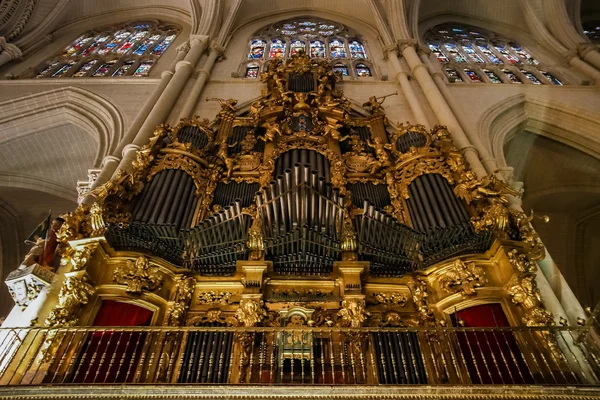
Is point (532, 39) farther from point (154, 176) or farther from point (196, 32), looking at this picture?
point (154, 176)

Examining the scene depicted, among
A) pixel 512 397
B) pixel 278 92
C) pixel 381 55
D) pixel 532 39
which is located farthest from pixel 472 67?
pixel 512 397

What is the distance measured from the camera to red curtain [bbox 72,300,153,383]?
5.08 m

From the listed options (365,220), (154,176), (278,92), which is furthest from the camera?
(278,92)

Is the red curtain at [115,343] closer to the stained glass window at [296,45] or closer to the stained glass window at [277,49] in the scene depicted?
the stained glass window at [277,49]

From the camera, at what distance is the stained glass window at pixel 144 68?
13920 millimetres

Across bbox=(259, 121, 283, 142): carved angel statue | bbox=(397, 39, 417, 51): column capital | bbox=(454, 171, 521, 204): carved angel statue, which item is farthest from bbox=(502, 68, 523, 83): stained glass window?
bbox=(259, 121, 283, 142): carved angel statue

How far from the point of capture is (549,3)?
1606 centimetres

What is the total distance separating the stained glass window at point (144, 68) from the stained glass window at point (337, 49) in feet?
20.6

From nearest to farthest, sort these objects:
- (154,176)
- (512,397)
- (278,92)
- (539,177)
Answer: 1. (512,397)
2. (154,176)
3. (278,92)
4. (539,177)

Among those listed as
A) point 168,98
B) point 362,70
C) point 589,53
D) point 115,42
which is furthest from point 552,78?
point 115,42

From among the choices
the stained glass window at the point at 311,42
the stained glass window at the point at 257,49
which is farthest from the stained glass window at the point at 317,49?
the stained glass window at the point at 257,49

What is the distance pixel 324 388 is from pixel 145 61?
13680mm

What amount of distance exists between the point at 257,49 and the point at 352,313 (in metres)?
12.6

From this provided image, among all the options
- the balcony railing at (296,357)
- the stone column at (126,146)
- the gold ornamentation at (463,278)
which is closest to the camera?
the balcony railing at (296,357)
